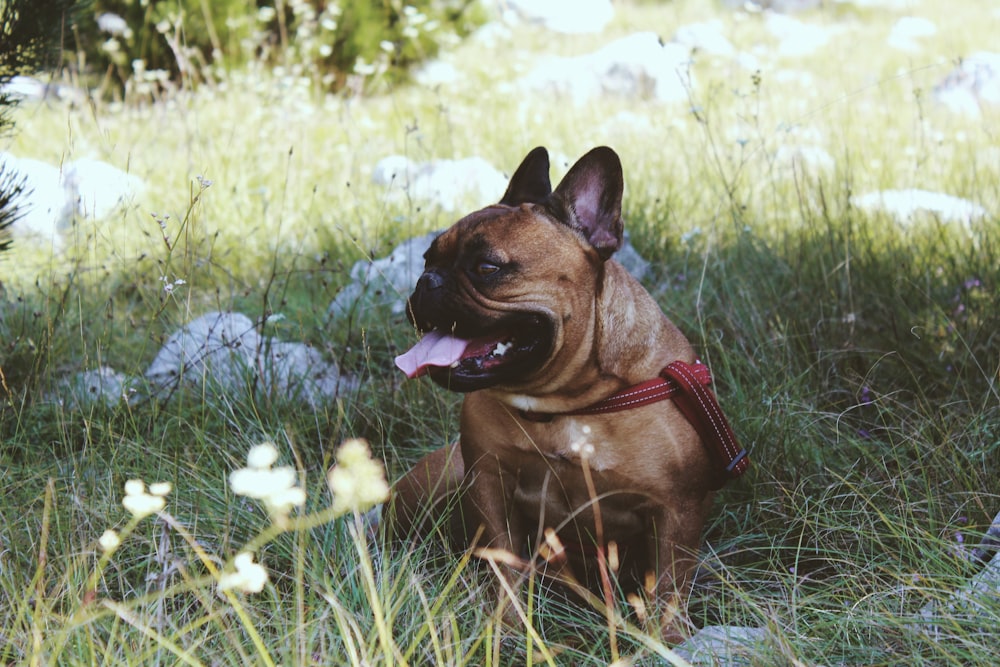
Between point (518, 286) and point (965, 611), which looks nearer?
point (965, 611)

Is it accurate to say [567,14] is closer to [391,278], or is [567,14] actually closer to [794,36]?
[794,36]

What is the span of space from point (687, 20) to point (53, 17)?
10188 mm

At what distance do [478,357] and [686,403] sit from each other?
1.96 feet

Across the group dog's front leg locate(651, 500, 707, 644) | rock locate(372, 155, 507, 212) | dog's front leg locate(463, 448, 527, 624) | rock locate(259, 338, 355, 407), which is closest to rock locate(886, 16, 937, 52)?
rock locate(372, 155, 507, 212)

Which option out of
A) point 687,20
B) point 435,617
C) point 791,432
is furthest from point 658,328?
point 687,20

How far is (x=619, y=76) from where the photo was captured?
9.01 meters

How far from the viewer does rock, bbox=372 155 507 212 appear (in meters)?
5.69

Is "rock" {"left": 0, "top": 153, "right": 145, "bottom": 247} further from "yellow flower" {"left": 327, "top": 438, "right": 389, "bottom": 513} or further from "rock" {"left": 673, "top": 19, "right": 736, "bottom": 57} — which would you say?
"rock" {"left": 673, "top": 19, "right": 736, "bottom": 57}

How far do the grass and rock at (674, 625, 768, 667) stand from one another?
0.05 m

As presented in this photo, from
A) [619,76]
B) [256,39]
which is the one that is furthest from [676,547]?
[619,76]

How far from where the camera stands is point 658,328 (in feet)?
10.0

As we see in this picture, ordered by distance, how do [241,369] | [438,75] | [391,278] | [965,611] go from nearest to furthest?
[965,611] < [241,369] < [391,278] < [438,75]

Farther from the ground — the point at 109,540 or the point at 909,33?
the point at 109,540

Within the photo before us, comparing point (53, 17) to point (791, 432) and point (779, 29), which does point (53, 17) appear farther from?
point (779, 29)
